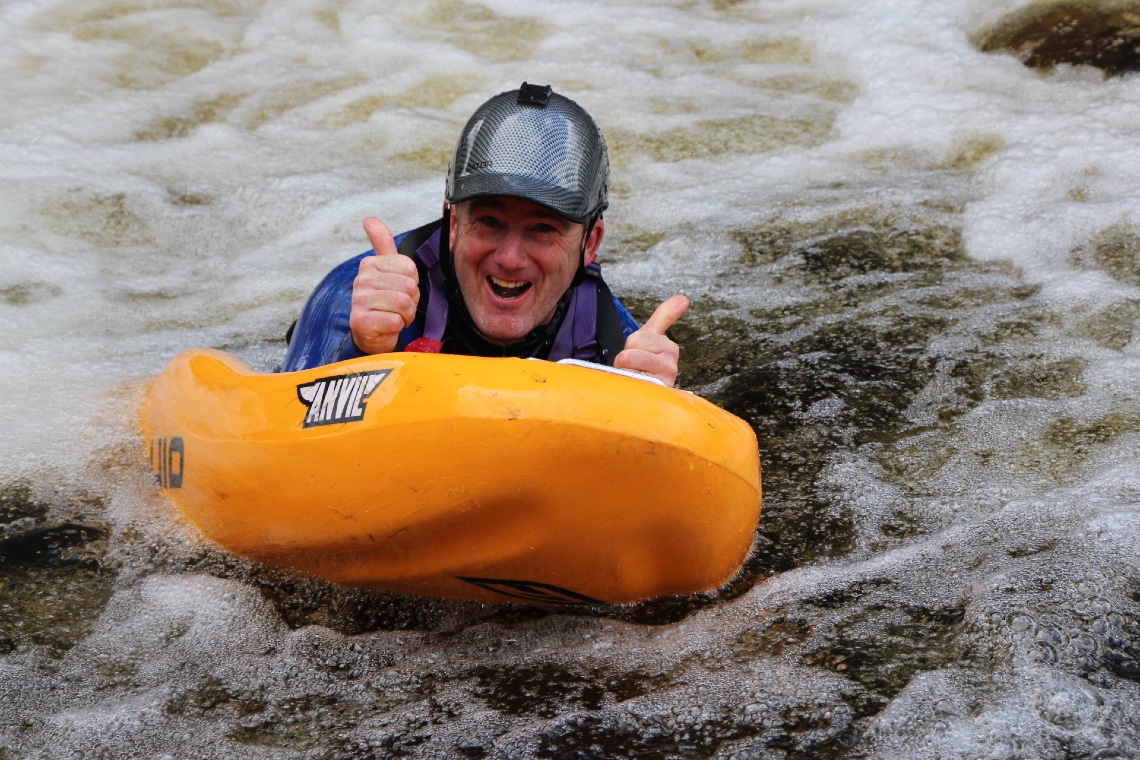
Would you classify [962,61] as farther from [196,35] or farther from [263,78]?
[196,35]

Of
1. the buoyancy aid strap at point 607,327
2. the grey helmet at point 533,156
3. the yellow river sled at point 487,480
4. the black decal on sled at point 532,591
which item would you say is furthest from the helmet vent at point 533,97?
the black decal on sled at point 532,591

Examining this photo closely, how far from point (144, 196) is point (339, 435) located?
3.24 metres

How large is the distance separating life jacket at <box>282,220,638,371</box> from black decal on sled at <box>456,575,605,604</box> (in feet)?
2.23

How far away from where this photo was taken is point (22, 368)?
385cm

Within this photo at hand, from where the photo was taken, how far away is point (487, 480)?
2.37 m

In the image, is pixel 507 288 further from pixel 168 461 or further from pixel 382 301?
pixel 168 461

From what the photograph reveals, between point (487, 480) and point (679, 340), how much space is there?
6.39ft

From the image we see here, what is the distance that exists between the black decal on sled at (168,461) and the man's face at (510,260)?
799 millimetres

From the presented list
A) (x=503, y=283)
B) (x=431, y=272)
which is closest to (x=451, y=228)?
(x=431, y=272)

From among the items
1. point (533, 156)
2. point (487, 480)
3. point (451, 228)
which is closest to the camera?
point (487, 480)

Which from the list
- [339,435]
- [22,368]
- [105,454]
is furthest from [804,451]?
[22,368]

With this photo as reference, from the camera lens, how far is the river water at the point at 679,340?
2340mm

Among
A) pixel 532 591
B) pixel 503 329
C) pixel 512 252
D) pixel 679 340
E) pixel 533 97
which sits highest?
pixel 533 97

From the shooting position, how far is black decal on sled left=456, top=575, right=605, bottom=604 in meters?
2.60
